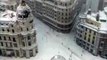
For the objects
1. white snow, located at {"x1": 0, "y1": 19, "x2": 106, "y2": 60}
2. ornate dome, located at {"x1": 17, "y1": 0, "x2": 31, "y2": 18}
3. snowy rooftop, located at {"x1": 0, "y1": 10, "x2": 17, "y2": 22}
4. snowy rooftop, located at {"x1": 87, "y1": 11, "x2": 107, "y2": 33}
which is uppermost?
ornate dome, located at {"x1": 17, "y1": 0, "x2": 31, "y2": 18}

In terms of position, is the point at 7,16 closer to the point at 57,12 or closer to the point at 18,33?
the point at 18,33

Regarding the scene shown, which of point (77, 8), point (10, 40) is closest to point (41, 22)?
point (77, 8)

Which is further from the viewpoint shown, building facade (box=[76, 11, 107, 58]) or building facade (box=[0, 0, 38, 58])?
building facade (box=[76, 11, 107, 58])

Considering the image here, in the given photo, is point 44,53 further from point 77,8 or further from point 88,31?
point 77,8

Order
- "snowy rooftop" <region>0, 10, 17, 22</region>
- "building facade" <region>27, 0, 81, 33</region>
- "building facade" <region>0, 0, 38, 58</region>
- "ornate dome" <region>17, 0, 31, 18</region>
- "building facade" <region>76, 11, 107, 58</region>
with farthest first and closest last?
"building facade" <region>27, 0, 81, 33</region>, "building facade" <region>76, 11, 107, 58</region>, "snowy rooftop" <region>0, 10, 17, 22</region>, "building facade" <region>0, 0, 38, 58</region>, "ornate dome" <region>17, 0, 31, 18</region>

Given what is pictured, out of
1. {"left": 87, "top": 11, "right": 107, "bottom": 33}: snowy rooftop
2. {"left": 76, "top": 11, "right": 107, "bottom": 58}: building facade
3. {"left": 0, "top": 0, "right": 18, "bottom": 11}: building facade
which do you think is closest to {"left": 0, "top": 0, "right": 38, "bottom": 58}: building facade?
{"left": 0, "top": 0, "right": 18, "bottom": 11}: building facade

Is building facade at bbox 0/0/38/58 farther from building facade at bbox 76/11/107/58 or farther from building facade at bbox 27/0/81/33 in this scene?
building facade at bbox 76/11/107/58

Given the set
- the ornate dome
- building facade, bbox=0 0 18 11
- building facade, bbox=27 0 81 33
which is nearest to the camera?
the ornate dome
